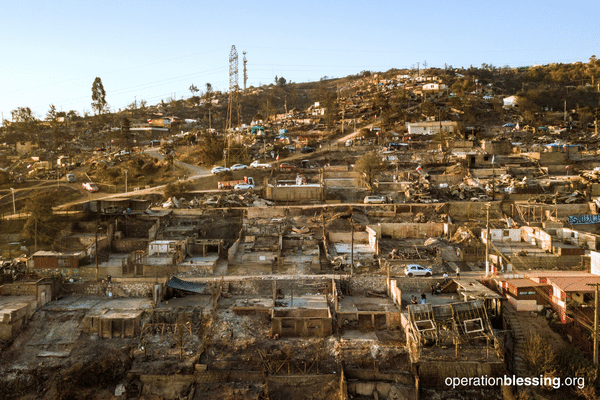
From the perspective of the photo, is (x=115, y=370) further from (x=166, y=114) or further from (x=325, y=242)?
(x=166, y=114)

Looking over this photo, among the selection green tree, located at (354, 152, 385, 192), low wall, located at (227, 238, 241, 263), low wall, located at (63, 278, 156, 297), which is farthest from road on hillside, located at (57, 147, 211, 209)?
green tree, located at (354, 152, 385, 192)

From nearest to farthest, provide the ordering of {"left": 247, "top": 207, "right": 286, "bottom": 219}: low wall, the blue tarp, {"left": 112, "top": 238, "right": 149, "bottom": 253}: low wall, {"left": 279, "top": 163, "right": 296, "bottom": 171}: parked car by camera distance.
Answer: the blue tarp, {"left": 112, "top": 238, "right": 149, "bottom": 253}: low wall, {"left": 247, "top": 207, "right": 286, "bottom": 219}: low wall, {"left": 279, "top": 163, "right": 296, "bottom": 171}: parked car

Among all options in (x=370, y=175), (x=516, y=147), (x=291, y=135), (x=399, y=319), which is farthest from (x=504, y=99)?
(x=399, y=319)

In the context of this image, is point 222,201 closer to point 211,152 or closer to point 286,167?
point 286,167

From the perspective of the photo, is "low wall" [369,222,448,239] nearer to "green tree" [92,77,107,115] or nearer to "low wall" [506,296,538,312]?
"low wall" [506,296,538,312]

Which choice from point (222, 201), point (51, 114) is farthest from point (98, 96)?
Answer: point (222, 201)

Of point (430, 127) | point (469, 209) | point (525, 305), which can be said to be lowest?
point (525, 305)

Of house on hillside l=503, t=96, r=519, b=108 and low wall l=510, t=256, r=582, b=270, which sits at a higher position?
house on hillside l=503, t=96, r=519, b=108
